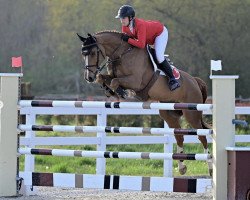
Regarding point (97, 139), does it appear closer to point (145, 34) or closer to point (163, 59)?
point (163, 59)

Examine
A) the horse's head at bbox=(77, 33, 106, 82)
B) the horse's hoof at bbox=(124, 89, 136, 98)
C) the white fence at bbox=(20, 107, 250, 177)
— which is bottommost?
the white fence at bbox=(20, 107, 250, 177)

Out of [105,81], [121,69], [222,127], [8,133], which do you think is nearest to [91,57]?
[105,81]

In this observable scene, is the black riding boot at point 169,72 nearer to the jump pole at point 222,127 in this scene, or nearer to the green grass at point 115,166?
the green grass at point 115,166

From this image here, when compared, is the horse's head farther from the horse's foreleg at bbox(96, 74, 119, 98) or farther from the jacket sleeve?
the jacket sleeve

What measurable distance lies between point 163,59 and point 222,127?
2.60m

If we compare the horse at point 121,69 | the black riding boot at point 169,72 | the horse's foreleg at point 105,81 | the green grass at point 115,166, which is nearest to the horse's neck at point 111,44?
the horse at point 121,69

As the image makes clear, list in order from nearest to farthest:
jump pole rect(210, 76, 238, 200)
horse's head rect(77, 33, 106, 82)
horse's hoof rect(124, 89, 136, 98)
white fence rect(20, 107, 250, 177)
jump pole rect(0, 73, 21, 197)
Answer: jump pole rect(210, 76, 238, 200), jump pole rect(0, 73, 21, 197), horse's head rect(77, 33, 106, 82), horse's hoof rect(124, 89, 136, 98), white fence rect(20, 107, 250, 177)

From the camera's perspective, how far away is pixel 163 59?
9164 millimetres

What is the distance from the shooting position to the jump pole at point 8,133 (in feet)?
24.8

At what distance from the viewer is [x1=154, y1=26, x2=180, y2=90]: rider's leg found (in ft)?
30.0

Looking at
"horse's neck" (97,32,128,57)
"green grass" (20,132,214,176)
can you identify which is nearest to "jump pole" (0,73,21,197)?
"horse's neck" (97,32,128,57)

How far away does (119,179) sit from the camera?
7055mm

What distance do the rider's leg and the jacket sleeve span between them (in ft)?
0.95

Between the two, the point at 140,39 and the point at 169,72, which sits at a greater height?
the point at 140,39
